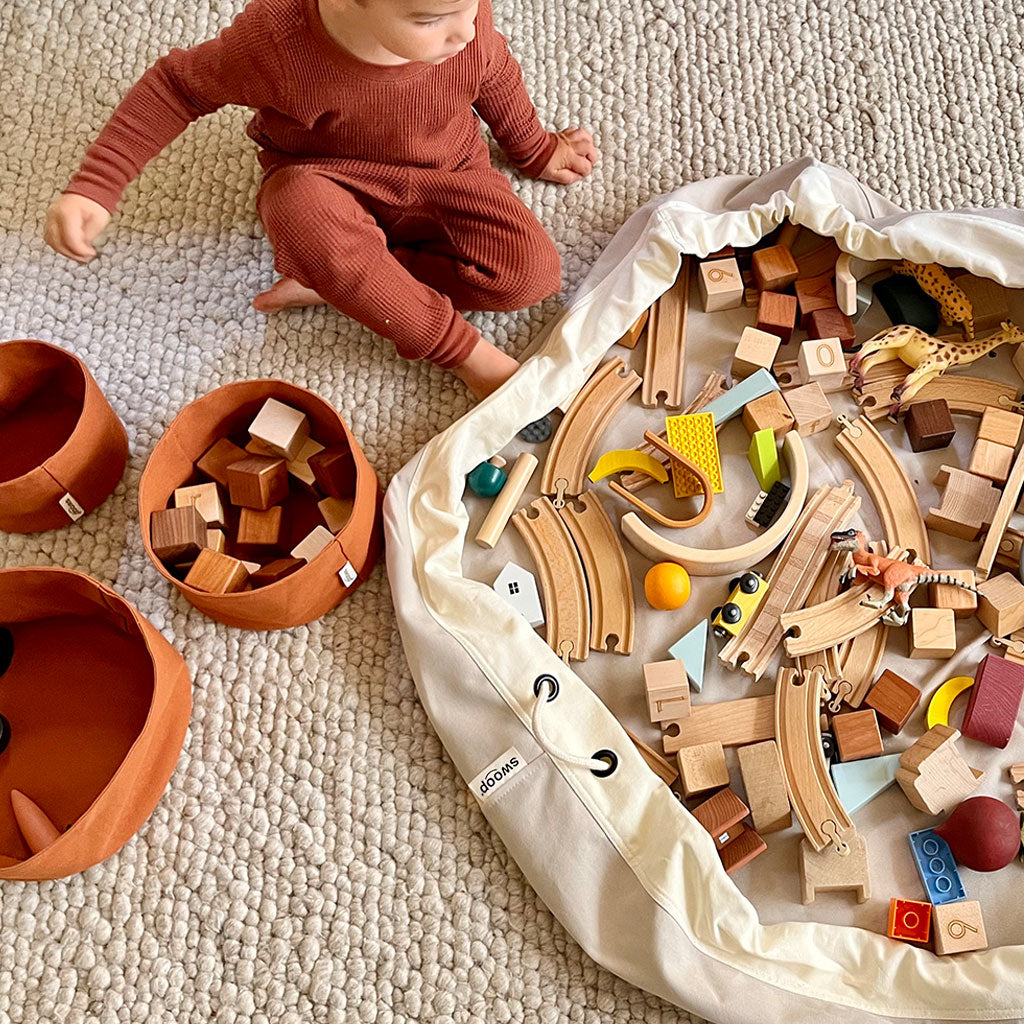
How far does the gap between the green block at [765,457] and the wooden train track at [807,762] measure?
7.3 inches

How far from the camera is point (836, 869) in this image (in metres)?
0.85

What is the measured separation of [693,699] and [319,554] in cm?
36

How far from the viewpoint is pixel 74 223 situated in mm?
929

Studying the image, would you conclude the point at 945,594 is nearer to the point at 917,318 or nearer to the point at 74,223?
the point at 917,318

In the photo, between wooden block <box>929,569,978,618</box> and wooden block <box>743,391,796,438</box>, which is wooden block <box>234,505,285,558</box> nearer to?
wooden block <box>743,391,796,438</box>

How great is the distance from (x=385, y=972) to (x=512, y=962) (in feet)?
0.35

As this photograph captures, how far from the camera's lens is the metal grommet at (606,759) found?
87cm

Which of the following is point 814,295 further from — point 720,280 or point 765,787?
point 765,787

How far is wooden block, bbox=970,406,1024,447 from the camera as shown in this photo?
979 mm

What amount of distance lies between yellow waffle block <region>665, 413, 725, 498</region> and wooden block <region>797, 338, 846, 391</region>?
11cm

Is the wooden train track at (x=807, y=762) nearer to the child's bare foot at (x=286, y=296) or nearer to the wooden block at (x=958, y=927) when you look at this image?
the wooden block at (x=958, y=927)

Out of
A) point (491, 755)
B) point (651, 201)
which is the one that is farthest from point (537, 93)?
point (491, 755)

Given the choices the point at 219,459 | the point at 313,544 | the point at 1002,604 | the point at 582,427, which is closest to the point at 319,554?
the point at 313,544

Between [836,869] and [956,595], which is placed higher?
[956,595]
